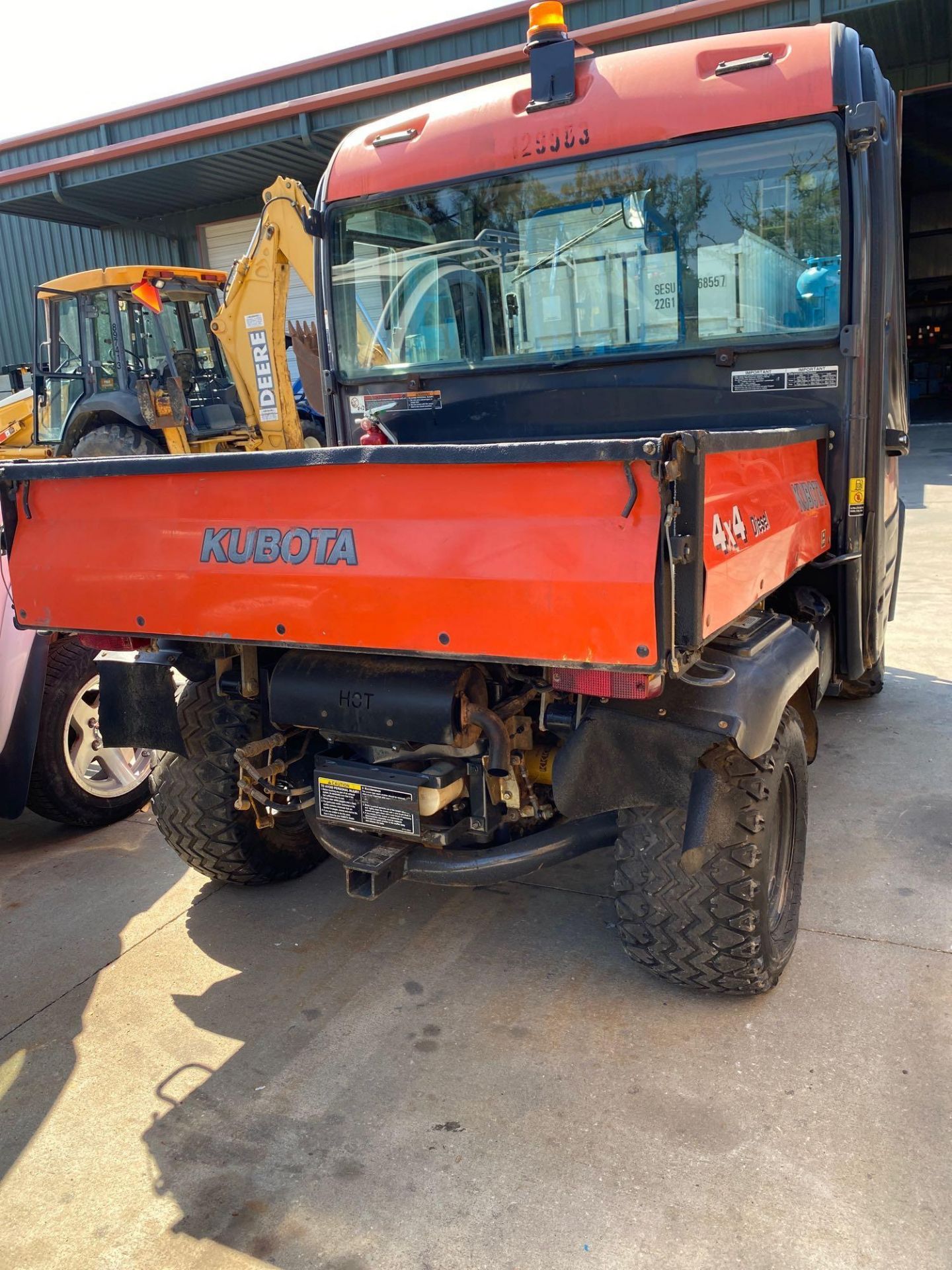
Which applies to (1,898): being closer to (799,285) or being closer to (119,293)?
(799,285)

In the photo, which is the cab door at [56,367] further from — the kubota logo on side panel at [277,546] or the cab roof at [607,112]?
the kubota logo on side panel at [277,546]

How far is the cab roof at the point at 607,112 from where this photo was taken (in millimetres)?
3322

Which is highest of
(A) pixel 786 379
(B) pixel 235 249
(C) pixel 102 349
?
(B) pixel 235 249

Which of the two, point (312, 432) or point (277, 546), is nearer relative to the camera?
point (277, 546)

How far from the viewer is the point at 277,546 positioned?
252 cm

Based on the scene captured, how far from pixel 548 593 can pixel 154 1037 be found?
179 centimetres

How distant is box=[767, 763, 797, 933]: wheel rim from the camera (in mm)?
2932

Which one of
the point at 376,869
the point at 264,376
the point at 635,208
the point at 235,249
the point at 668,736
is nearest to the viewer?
the point at 668,736

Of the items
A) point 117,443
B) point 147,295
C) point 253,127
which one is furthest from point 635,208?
point 253,127

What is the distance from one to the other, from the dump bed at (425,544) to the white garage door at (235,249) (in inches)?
560

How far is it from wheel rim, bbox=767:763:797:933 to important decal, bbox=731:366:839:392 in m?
1.40

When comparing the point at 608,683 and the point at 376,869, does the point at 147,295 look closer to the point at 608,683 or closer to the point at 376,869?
the point at 376,869

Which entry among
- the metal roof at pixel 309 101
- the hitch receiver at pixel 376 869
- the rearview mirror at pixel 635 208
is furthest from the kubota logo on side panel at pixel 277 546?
the metal roof at pixel 309 101

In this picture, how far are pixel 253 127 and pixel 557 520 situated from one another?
13.5 meters
